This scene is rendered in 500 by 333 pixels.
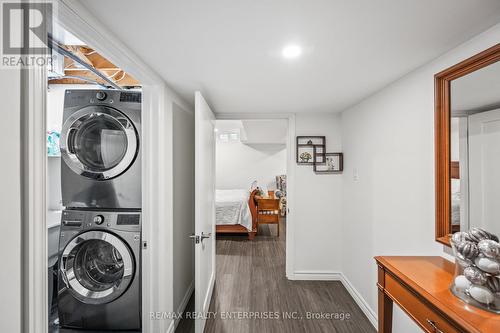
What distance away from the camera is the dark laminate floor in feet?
6.87

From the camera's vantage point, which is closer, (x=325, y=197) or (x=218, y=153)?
(x=325, y=197)

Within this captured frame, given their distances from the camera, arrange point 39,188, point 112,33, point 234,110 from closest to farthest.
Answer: point 39,188
point 112,33
point 234,110

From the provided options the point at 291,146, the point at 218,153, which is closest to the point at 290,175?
the point at 291,146

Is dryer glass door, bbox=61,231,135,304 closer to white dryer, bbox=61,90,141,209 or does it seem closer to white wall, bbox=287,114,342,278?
white dryer, bbox=61,90,141,209

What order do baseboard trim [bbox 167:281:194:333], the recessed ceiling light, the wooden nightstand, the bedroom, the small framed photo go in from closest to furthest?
the recessed ceiling light < baseboard trim [bbox 167:281:194:333] < the small framed photo < the wooden nightstand < the bedroom

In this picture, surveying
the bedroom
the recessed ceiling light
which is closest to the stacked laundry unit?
the recessed ceiling light

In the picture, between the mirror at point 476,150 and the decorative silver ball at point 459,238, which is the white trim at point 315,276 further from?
the decorative silver ball at point 459,238

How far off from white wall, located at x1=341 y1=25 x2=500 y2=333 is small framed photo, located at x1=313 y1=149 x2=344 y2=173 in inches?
7.9

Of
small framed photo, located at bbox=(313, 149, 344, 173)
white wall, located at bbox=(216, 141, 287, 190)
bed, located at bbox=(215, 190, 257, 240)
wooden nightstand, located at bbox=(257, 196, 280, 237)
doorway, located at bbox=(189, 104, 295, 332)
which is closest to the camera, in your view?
doorway, located at bbox=(189, 104, 295, 332)

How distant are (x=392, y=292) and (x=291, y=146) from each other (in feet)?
6.54

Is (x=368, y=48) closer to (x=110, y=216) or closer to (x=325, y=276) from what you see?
(x=110, y=216)

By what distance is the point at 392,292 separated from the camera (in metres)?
1.23

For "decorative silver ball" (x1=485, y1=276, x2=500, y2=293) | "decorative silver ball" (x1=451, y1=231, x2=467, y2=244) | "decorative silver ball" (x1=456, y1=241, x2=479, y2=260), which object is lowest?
"decorative silver ball" (x1=485, y1=276, x2=500, y2=293)

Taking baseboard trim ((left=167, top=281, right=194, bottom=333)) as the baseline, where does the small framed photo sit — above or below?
above
